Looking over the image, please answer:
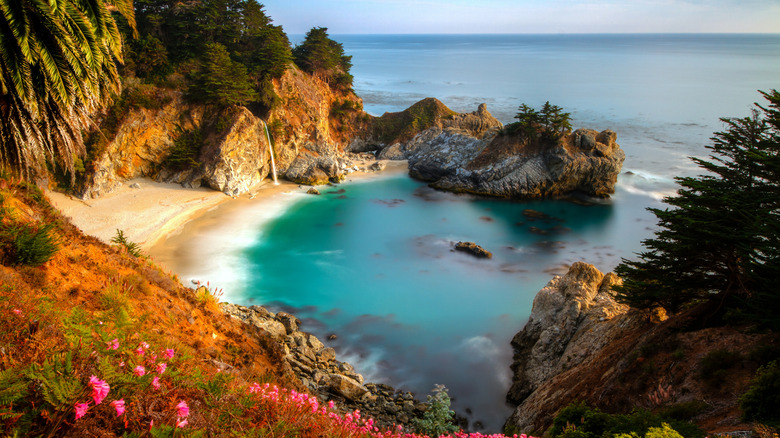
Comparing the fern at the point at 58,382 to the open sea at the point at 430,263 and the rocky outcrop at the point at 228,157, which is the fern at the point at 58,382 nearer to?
the open sea at the point at 430,263

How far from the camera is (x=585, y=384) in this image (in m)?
11.7

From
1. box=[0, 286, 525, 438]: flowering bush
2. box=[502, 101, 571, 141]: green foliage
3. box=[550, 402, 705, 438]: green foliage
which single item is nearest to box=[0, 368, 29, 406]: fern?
box=[0, 286, 525, 438]: flowering bush

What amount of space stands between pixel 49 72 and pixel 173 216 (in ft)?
81.4

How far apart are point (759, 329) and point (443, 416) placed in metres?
8.59

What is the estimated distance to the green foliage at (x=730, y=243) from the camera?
9.47 metres

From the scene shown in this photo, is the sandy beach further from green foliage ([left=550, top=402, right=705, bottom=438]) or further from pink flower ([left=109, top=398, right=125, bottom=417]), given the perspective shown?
green foliage ([left=550, top=402, right=705, bottom=438])

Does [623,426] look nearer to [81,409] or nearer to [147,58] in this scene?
[81,409]

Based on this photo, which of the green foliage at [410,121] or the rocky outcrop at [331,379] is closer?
the rocky outcrop at [331,379]

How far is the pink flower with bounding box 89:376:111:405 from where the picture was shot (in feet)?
12.2

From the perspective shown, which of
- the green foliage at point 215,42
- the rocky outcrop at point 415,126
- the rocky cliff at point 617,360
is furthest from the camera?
the rocky outcrop at point 415,126

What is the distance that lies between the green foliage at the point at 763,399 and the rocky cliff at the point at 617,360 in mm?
267

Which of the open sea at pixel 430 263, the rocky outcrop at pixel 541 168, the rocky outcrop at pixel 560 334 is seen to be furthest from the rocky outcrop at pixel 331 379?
the rocky outcrop at pixel 541 168

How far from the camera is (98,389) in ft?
12.2

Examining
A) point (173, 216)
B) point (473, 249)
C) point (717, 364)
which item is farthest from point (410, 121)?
point (717, 364)
